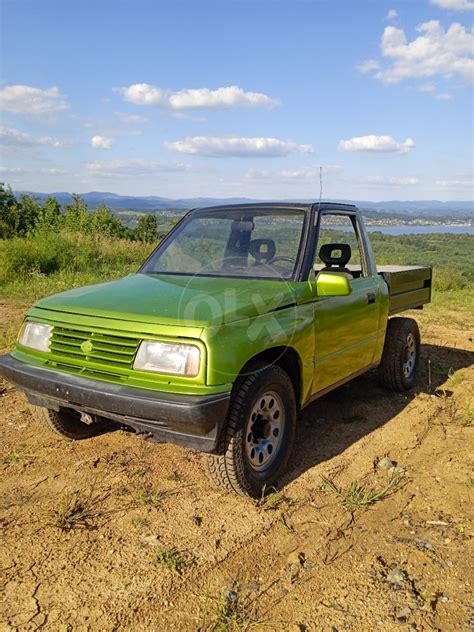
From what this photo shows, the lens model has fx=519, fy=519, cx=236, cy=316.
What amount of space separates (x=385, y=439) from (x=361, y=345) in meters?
0.79

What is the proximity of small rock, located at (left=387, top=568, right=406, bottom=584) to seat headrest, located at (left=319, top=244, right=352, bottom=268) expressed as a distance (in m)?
2.56

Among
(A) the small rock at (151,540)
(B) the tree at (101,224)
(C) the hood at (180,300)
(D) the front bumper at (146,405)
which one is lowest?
(A) the small rock at (151,540)

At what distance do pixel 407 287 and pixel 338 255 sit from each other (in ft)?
4.26

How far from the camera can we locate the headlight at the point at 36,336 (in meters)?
3.27

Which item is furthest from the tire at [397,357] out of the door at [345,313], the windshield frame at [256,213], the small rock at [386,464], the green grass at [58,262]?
the green grass at [58,262]

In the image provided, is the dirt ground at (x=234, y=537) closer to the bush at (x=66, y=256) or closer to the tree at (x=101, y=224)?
the bush at (x=66, y=256)

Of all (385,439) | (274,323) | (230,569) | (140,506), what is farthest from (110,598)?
(385,439)

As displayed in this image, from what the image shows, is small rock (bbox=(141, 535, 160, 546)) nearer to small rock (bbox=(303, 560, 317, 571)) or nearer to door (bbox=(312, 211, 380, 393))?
small rock (bbox=(303, 560, 317, 571))

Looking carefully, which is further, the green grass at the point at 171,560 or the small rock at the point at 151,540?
the small rock at the point at 151,540

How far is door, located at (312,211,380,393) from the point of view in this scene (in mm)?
3756

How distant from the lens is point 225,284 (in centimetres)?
349

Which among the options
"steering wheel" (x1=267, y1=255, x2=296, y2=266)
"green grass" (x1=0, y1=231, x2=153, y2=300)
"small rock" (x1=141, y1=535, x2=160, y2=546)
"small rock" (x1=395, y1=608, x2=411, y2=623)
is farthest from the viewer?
"green grass" (x1=0, y1=231, x2=153, y2=300)

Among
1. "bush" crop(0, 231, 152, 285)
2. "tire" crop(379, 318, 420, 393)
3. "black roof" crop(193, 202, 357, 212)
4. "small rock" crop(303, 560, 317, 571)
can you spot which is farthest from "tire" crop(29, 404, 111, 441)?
"bush" crop(0, 231, 152, 285)

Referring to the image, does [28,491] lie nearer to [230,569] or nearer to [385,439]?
[230,569]
